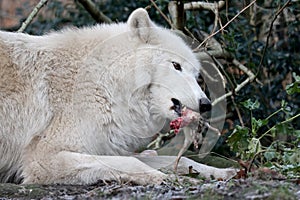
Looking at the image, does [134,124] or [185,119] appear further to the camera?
[134,124]

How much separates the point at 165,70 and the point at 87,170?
110 centimetres

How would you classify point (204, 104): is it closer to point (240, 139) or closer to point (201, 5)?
point (240, 139)

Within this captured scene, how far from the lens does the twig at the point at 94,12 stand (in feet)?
25.5

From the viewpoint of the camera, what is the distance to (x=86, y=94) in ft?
15.8

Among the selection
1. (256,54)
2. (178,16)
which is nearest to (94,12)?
(178,16)

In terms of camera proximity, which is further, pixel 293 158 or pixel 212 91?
pixel 212 91

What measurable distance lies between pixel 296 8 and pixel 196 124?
306 cm

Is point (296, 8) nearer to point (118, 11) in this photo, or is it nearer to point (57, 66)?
point (118, 11)

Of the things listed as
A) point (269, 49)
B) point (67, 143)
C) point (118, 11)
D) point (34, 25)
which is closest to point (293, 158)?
point (67, 143)

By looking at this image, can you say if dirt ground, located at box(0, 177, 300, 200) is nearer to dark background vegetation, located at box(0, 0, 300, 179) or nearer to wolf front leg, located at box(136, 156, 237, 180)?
wolf front leg, located at box(136, 156, 237, 180)

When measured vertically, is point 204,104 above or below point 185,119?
above

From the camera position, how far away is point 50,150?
4543 mm

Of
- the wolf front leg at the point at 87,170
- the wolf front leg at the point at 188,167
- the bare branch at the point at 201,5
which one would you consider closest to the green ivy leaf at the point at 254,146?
the wolf front leg at the point at 188,167

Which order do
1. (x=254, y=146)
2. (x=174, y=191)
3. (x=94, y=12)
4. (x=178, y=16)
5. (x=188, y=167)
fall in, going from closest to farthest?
(x=174, y=191), (x=254, y=146), (x=188, y=167), (x=178, y=16), (x=94, y=12)
